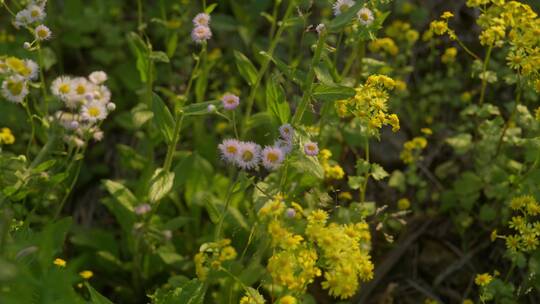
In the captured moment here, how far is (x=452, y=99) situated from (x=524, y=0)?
623 millimetres

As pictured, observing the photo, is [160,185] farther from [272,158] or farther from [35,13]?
[35,13]

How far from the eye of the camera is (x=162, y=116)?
2508 millimetres

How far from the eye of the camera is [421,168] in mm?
3432

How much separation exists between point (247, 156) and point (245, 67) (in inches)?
25.7

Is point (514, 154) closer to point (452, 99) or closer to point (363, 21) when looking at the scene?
point (452, 99)

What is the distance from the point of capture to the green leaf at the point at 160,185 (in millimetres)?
2570

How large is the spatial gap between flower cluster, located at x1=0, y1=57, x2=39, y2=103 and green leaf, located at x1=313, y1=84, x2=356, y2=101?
954mm

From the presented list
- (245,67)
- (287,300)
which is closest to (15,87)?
(245,67)

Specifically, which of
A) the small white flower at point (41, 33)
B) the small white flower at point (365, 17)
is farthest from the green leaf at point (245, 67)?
the small white flower at point (41, 33)

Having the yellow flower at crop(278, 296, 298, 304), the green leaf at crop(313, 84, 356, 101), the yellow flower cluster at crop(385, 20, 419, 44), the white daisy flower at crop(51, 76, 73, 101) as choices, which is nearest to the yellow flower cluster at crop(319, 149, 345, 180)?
the green leaf at crop(313, 84, 356, 101)

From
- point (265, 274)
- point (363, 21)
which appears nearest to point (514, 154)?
point (363, 21)

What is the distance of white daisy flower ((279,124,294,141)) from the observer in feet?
7.13

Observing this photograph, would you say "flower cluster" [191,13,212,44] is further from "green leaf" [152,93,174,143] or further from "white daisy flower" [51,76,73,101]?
"white daisy flower" [51,76,73,101]

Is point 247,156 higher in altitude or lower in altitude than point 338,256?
higher
